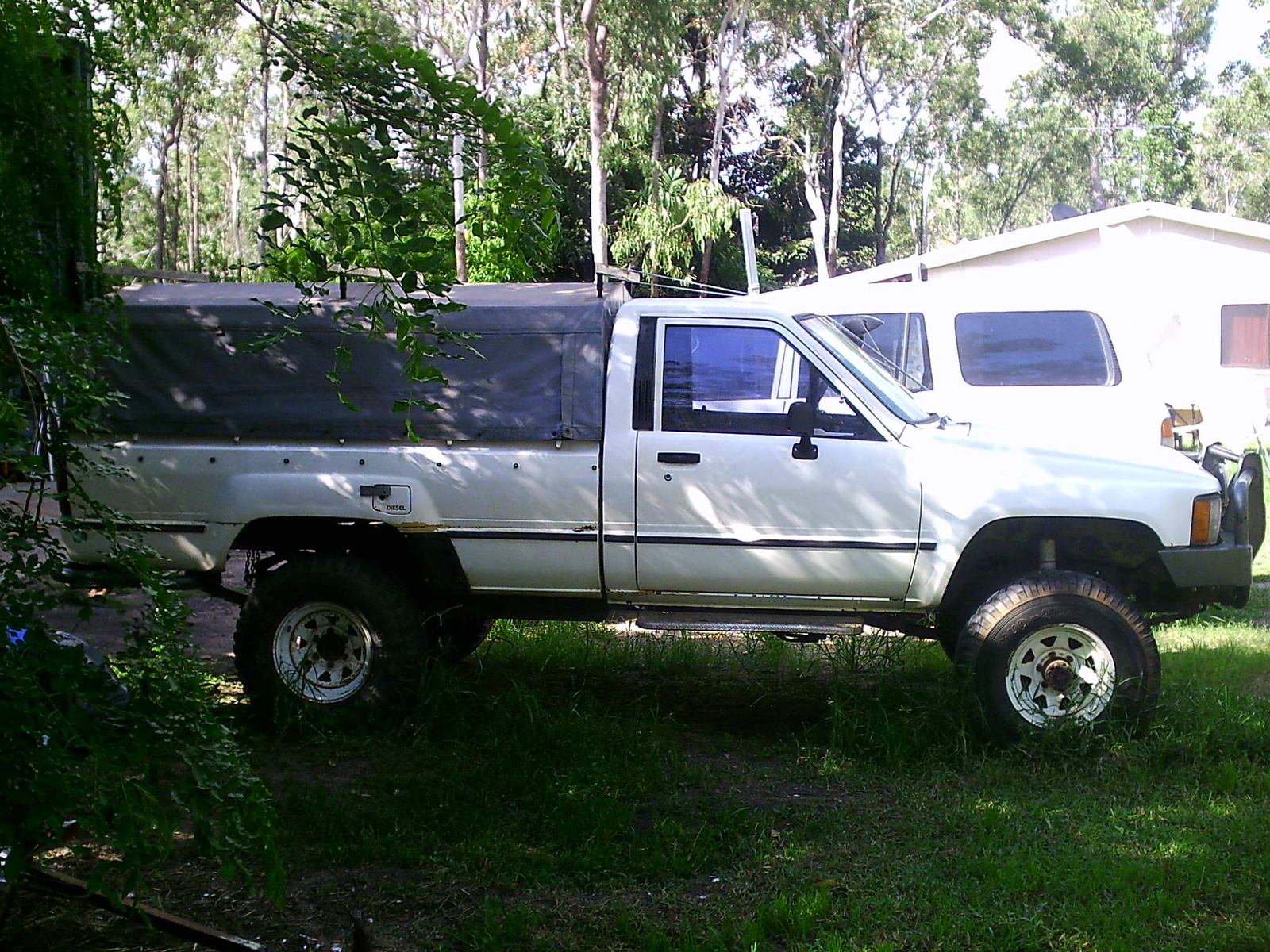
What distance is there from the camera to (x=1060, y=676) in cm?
577

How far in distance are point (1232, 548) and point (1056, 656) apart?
0.89 m

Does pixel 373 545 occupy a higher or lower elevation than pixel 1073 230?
lower

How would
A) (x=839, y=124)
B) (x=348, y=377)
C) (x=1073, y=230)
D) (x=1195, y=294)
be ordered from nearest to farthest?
1. (x=348, y=377)
2. (x=1195, y=294)
3. (x=1073, y=230)
4. (x=839, y=124)

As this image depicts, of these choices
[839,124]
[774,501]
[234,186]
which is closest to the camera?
[774,501]

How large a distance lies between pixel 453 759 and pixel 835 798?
1.63 metres

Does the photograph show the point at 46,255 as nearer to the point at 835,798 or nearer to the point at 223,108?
the point at 835,798

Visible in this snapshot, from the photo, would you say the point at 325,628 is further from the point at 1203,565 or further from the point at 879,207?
the point at 879,207

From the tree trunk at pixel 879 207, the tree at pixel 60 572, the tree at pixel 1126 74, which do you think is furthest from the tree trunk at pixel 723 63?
the tree at pixel 60 572

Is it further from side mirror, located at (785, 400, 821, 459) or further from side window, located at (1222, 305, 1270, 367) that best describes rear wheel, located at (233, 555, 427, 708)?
side window, located at (1222, 305, 1270, 367)

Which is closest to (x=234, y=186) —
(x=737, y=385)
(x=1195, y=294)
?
(x=1195, y=294)

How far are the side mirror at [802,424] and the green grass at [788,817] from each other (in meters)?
1.22

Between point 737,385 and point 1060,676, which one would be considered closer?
point 1060,676

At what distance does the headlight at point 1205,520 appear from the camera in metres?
5.74

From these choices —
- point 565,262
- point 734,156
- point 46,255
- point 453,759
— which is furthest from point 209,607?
point 734,156
